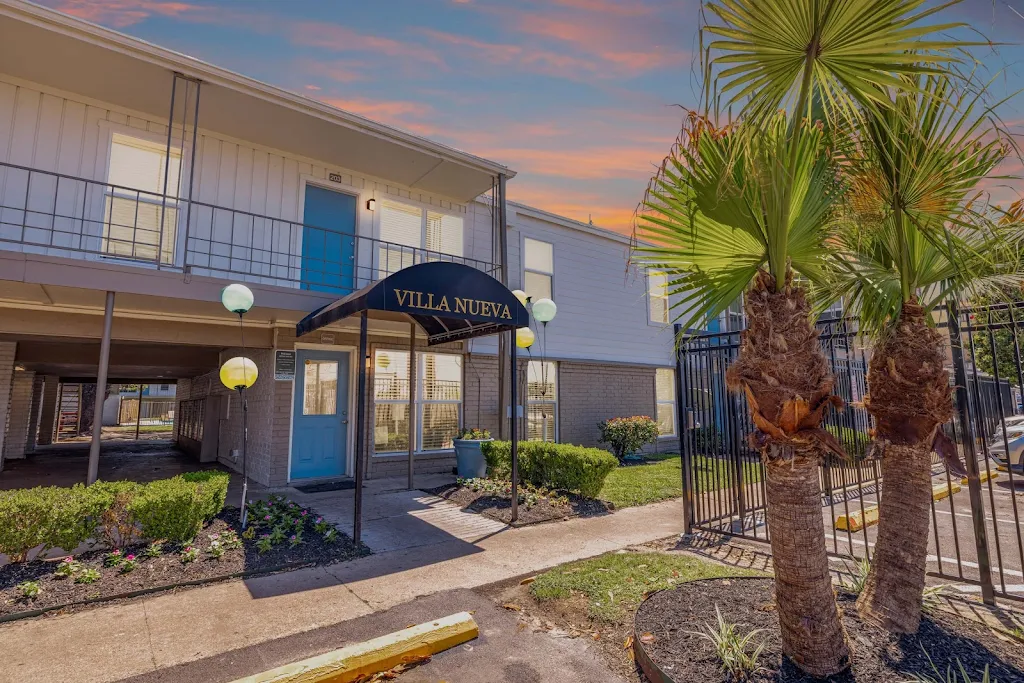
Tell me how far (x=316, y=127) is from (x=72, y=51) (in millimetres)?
3076

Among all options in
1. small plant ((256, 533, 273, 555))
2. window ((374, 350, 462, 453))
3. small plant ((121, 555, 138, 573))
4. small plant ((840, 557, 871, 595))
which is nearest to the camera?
small plant ((840, 557, 871, 595))

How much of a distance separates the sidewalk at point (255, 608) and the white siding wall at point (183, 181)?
457 cm

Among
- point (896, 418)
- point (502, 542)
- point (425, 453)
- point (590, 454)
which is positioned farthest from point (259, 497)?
point (896, 418)

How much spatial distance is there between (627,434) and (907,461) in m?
9.26

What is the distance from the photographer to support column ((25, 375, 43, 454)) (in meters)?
14.3

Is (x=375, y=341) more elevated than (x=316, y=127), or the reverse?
(x=316, y=127)

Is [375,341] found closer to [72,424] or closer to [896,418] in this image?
[896,418]

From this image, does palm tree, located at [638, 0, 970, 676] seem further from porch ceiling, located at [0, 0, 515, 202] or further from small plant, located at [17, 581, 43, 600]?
porch ceiling, located at [0, 0, 515, 202]

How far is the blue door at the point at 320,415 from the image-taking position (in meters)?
9.15

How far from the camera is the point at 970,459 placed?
3877mm

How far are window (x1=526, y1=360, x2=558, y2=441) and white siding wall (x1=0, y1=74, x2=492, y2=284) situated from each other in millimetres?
4791

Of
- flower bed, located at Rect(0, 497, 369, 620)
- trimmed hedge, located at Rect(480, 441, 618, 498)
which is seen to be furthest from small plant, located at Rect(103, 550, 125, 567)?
trimmed hedge, located at Rect(480, 441, 618, 498)

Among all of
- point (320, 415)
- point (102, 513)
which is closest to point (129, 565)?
point (102, 513)

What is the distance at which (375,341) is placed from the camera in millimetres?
9906
